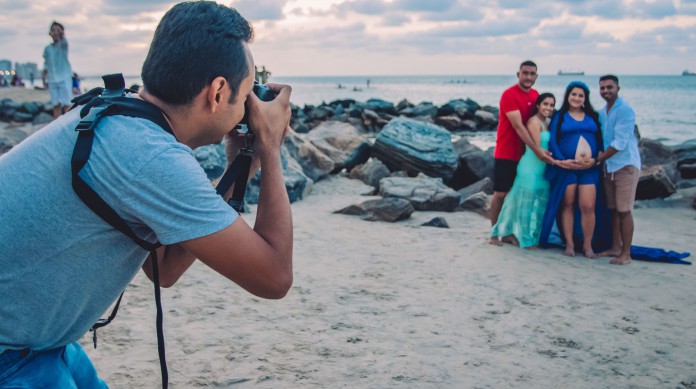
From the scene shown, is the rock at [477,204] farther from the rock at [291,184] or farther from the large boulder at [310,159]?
the large boulder at [310,159]

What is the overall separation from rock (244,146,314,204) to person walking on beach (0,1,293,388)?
19.6 feet

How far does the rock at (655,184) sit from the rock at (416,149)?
2931 mm

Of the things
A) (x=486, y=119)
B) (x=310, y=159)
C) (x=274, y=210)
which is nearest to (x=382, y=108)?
(x=486, y=119)

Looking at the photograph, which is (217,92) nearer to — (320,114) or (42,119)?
(42,119)

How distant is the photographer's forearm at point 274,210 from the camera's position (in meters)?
1.51

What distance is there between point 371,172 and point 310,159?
1019mm

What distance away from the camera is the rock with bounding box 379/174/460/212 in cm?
764

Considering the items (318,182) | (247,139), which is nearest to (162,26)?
(247,139)

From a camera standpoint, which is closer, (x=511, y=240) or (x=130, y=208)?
(x=130, y=208)

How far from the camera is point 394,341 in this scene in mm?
3512

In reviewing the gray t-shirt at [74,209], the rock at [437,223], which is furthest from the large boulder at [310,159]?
the gray t-shirt at [74,209]

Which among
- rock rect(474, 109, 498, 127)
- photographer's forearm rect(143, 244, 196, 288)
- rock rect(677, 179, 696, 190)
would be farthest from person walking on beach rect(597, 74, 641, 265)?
rock rect(474, 109, 498, 127)

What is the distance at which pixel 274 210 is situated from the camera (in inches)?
61.6

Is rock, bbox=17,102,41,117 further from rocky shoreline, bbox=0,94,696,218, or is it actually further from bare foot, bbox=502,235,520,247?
bare foot, bbox=502,235,520,247
